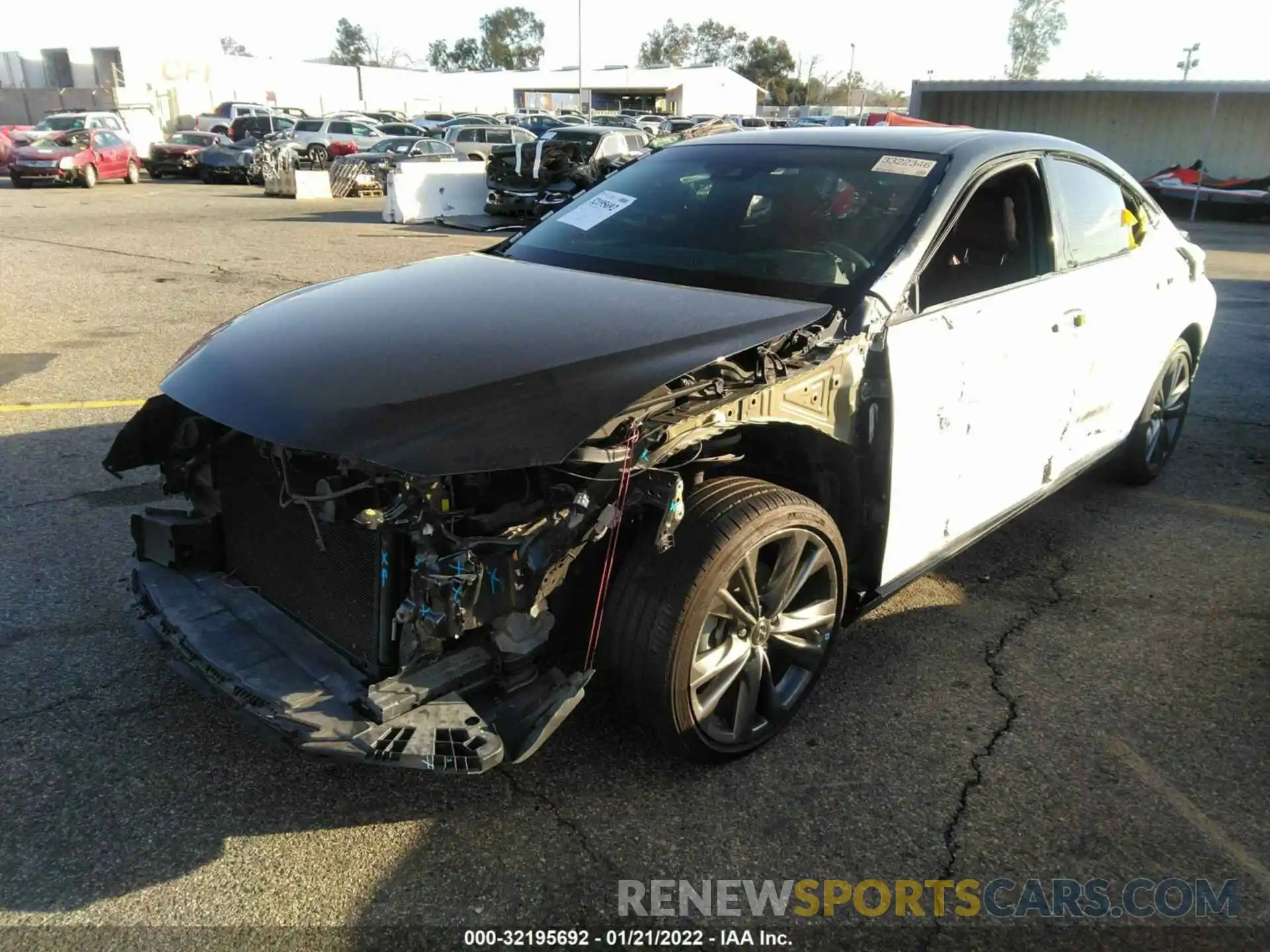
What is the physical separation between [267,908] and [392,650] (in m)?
0.67

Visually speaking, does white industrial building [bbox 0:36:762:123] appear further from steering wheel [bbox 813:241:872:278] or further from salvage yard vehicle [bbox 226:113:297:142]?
steering wheel [bbox 813:241:872:278]

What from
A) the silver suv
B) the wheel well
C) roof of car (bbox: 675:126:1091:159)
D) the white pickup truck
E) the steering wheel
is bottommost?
the wheel well

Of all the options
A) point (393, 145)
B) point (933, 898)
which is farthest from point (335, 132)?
point (933, 898)

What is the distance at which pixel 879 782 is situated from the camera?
2.78 metres

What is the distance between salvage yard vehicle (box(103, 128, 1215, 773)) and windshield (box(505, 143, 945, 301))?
0.6 inches

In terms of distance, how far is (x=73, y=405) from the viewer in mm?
5961

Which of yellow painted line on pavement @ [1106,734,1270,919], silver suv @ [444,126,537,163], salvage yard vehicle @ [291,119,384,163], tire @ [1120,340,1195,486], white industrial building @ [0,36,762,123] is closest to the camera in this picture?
yellow painted line on pavement @ [1106,734,1270,919]

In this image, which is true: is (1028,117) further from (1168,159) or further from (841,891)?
(841,891)

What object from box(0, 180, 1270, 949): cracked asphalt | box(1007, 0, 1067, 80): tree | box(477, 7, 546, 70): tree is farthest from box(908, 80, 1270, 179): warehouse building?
box(477, 7, 546, 70): tree

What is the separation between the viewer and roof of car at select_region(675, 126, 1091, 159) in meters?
3.56

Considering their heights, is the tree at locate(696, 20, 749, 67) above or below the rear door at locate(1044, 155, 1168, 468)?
above

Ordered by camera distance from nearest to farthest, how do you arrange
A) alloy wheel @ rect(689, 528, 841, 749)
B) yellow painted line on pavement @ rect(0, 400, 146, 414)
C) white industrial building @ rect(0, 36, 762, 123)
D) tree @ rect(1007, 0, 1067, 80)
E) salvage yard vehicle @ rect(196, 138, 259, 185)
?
alloy wheel @ rect(689, 528, 841, 749) → yellow painted line on pavement @ rect(0, 400, 146, 414) → salvage yard vehicle @ rect(196, 138, 259, 185) → white industrial building @ rect(0, 36, 762, 123) → tree @ rect(1007, 0, 1067, 80)

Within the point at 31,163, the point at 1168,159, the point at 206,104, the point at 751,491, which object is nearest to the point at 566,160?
Result: the point at 31,163

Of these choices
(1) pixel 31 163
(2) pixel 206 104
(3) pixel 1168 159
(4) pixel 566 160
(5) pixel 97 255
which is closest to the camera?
(5) pixel 97 255
